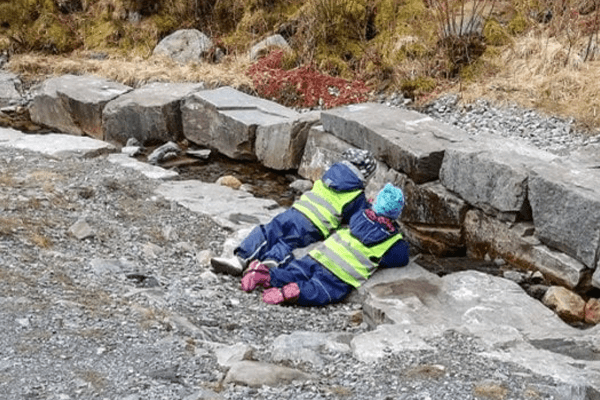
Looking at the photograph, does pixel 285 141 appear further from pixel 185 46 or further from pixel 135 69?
pixel 185 46

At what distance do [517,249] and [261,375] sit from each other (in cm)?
348

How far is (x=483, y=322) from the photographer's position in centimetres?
525

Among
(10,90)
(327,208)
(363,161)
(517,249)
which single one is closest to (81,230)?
(327,208)

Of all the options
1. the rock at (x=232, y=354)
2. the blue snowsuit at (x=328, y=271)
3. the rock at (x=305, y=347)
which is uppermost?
the rock at (x=232, y=354)

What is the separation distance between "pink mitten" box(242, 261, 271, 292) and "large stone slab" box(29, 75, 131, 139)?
552 cm

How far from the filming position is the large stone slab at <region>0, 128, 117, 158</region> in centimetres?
924

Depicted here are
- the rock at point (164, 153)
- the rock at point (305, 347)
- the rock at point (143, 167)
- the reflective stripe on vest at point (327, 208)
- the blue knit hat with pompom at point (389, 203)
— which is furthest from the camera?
the rock at point (164, 153)

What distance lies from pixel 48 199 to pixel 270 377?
392 cm

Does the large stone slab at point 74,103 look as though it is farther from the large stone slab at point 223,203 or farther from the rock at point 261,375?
the rock at point 261,375

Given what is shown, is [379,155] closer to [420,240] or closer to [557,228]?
[420,240]

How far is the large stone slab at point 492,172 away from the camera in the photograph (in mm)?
6676

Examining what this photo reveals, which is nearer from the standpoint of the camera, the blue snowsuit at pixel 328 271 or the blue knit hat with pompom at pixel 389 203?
the blue snowsuit at pixel 328 271

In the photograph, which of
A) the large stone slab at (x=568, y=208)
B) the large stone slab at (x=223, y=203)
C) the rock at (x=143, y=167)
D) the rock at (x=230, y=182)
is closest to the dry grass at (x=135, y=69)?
the rock at (x=143, y=167)

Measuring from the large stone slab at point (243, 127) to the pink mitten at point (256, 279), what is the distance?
333 centimetres
